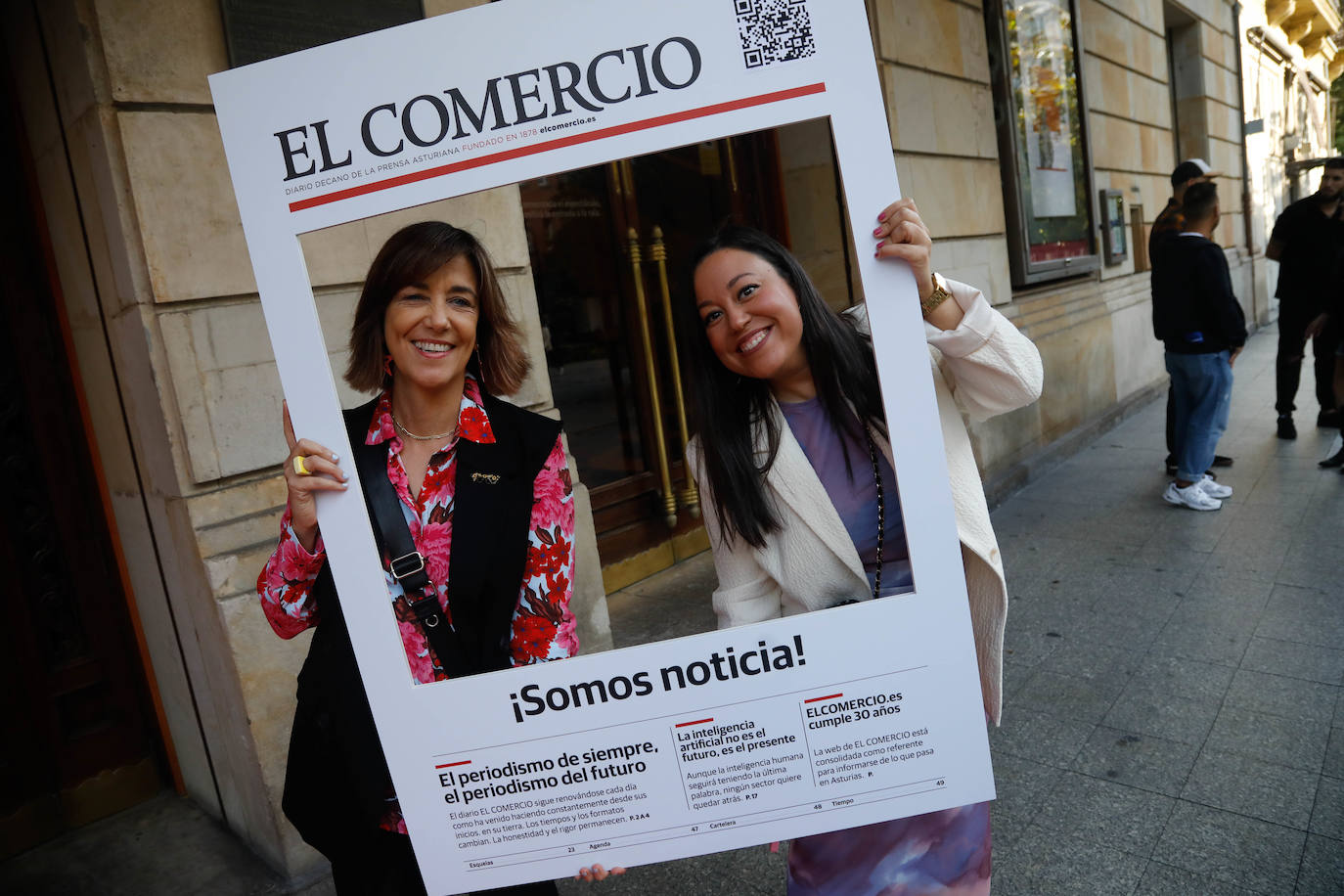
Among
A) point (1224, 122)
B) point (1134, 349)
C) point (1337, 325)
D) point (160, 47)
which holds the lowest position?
point (1134, 349)

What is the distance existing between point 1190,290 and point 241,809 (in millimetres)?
5716

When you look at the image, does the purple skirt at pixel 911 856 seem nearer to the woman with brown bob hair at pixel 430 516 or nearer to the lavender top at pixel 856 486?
the lavender top at pixel 856 486

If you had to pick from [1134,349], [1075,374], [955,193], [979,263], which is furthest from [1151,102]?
[955,193]

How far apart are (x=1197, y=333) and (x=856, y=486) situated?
4.84 meters

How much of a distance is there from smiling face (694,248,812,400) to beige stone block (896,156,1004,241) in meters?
4.34

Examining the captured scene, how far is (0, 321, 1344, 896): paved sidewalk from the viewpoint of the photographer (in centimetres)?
240

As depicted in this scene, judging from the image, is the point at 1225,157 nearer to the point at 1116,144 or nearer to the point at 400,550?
the point at 1116,144

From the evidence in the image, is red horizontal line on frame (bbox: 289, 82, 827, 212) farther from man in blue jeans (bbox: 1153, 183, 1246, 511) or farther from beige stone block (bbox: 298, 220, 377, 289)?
man in blue jeans (bbox: 1153, 183, 1246, 511)

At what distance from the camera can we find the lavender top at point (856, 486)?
1.43m

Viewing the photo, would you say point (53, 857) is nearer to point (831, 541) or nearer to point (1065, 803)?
point (831, 541)

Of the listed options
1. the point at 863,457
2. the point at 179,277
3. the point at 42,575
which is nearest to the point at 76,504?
the point at 42,575

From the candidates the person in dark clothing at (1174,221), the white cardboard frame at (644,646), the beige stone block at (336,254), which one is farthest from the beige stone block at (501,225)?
the person in dark clothing at (1174,221)

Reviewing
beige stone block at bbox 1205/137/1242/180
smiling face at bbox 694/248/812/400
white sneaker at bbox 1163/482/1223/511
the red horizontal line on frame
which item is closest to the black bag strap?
the red horizontal line on frame

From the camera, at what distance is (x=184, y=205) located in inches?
100
